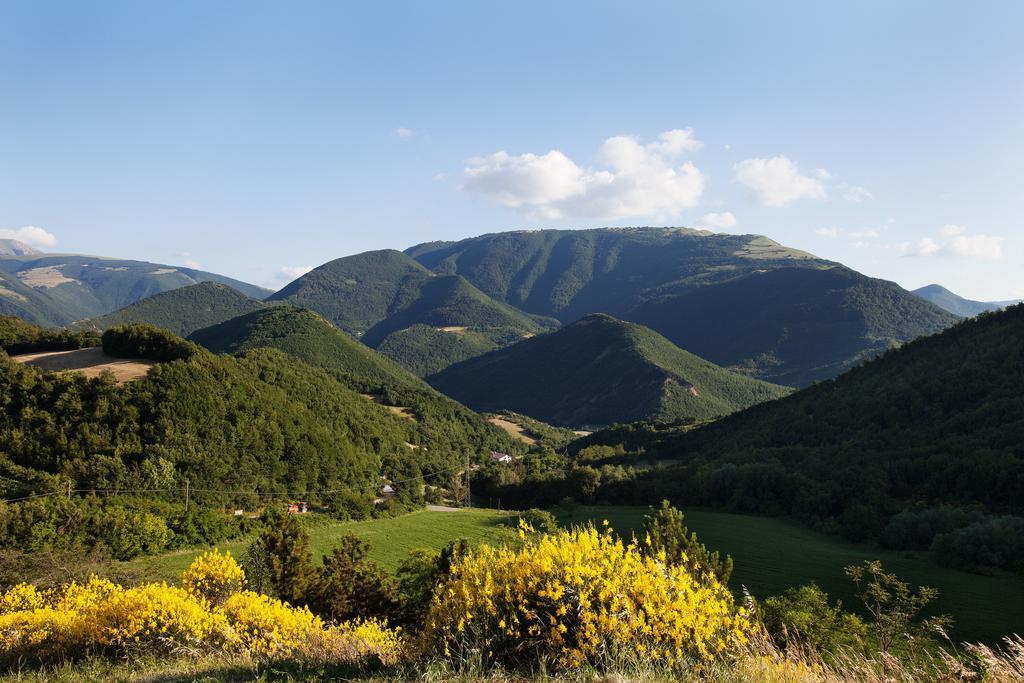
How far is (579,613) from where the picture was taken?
7.34m

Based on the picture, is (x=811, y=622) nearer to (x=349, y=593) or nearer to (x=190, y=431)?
(x=349, y=593)

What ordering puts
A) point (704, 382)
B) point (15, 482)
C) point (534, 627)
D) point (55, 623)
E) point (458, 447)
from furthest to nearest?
point (704, 382) → point (458, 447) → point (15, 482) → point (55, 623) → point (534, 627)

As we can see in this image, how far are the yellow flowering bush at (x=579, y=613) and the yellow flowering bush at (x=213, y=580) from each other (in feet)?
26.4

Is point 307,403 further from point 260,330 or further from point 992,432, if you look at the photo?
point 260,330

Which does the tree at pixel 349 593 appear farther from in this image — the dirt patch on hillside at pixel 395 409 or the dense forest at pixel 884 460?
the dirt patch on hillside at pixel 395 409

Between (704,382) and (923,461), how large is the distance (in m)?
140

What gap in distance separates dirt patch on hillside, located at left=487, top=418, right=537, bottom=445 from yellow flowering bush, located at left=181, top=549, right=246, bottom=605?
113m

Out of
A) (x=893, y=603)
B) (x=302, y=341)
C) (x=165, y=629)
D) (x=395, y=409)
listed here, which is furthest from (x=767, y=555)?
(x=302, y=341)

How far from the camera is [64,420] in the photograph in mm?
42719

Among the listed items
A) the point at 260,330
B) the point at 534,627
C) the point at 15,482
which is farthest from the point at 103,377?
the point at 260,330

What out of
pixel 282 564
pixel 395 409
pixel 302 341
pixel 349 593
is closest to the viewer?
pixel 282 564

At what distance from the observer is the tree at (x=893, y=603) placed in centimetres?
1711

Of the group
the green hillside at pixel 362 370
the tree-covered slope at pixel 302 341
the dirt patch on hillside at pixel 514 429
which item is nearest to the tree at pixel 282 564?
the green hillside at pixel 362 370

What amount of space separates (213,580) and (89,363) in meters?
50.4
